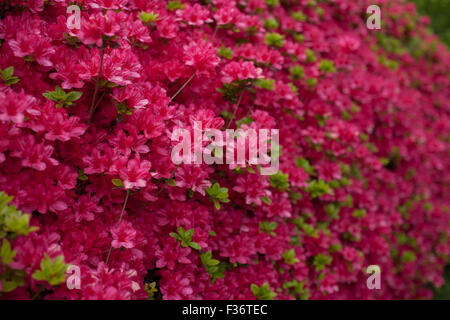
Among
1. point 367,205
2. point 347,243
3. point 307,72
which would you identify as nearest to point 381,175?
point 367,205

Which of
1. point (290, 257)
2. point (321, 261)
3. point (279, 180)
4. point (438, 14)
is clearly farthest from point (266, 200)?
point (438, 14)

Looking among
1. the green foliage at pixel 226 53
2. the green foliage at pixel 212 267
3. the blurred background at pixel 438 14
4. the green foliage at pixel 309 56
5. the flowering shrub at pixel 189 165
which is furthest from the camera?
the blurred background at pixel 438 14

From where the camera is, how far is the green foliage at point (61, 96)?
4.95 feet

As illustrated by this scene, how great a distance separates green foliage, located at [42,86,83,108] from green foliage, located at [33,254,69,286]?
2.00 ft

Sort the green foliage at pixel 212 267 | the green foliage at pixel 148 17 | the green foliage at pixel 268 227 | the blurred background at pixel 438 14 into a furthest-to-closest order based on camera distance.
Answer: the blurred background at pixel 438 14, the green foliage at pixel 268 227, the green foliage at pixel 148 17, the green foliage at pixel 212 267

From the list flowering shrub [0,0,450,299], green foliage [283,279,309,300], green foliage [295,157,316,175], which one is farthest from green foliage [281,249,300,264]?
green foliage [295,157,316,175]

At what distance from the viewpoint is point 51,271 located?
1203mm

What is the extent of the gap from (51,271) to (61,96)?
2.21ft

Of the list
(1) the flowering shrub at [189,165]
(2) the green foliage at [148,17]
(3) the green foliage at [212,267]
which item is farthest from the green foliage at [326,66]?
(3) the green foliage at [212,267]

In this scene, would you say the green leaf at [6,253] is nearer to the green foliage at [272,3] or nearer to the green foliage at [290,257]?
the green foliage at [290,257]

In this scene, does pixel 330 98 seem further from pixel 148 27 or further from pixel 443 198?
pixel 443 198

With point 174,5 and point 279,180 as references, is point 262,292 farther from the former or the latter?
point 174,5

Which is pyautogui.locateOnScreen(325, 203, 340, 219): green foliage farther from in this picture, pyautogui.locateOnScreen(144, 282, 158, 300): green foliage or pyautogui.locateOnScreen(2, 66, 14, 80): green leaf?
pyautogui.locateOnScreen(2, 66, 14, 80): green leaf

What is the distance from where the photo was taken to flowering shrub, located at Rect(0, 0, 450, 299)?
55.3 inches
